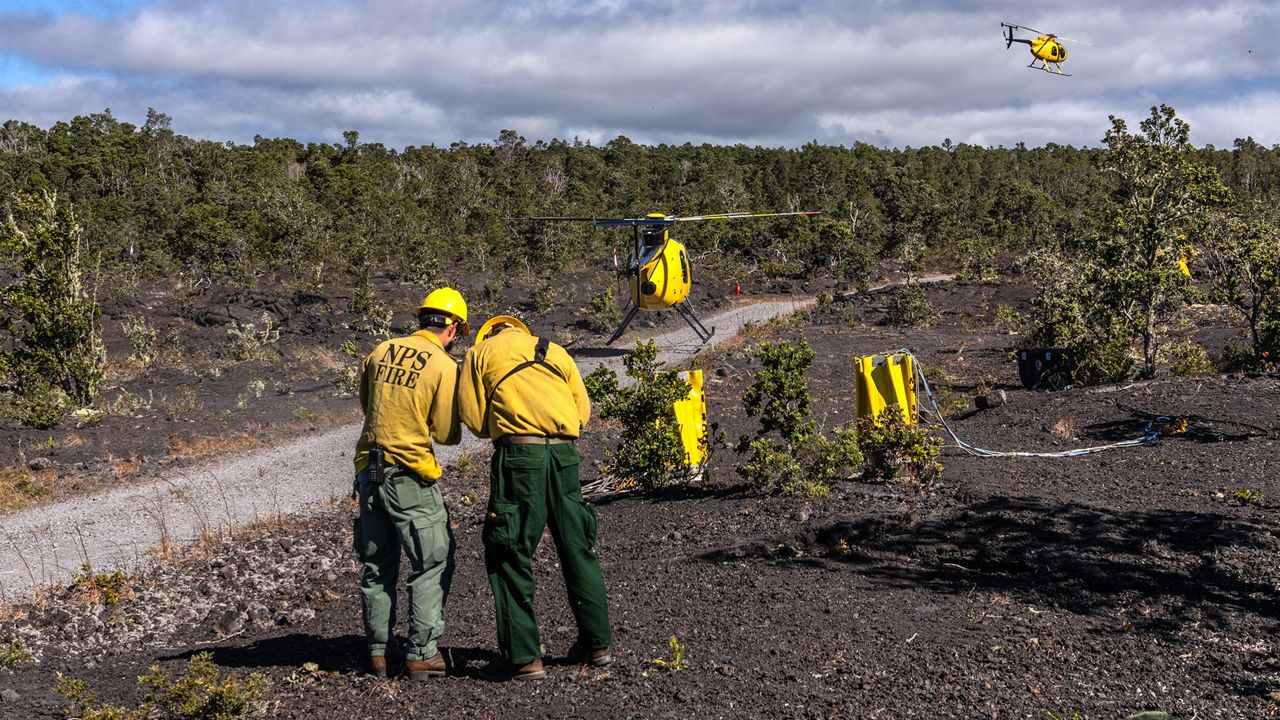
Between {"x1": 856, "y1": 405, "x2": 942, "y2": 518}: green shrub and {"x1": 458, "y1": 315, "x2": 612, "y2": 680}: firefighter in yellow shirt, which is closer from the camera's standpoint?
{"x1": 458, "y1": 315, "x2": 612, "y2": 680}: firefighter in yellow shirt

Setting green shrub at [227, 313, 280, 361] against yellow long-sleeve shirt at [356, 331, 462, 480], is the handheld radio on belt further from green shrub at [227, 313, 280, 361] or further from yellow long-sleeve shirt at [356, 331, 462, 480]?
green shrub at [227, 313, 280, 361]

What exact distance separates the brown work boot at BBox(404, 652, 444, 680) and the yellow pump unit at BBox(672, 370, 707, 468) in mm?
3403

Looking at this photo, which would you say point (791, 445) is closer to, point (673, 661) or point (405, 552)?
point (673, 661)

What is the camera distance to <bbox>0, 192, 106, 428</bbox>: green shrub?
1198 centimetres

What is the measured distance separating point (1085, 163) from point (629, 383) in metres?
57.6

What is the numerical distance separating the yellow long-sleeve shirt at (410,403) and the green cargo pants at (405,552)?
0.09m

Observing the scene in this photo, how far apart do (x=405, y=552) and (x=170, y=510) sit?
17.9ft

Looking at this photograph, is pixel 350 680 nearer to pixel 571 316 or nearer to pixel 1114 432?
pixel 1114 432

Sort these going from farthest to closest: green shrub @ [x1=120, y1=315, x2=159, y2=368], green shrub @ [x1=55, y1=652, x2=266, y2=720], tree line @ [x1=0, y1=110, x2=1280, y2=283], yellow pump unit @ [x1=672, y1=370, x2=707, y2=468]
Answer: tree line @ [x1=0, y1=110, x2=1280, y2=283]
green shrub @ [x1=120, y1=315, x2=159, y2=368]
yellow pump unit @ [x1=672, y1=370, x2=707, y2=468]
green shrub @ [x1=55, y1=652, x2=266, y2=720]

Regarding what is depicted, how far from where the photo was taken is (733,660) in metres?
4.32

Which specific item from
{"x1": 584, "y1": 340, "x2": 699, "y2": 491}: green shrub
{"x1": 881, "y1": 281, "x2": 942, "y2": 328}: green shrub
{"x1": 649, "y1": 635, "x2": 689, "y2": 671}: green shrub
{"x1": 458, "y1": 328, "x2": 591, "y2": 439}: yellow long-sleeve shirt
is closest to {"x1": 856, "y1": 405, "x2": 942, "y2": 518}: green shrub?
{"x1": 584, "y1": 340, "x2": 699, "y2": 491}: green shrub

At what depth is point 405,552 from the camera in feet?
14.5

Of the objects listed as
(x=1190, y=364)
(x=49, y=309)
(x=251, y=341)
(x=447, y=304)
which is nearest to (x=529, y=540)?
(x=447, y=304)

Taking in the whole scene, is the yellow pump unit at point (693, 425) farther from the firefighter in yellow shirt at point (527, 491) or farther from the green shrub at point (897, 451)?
the firefighter in yellow shirt at point (527, 491)
